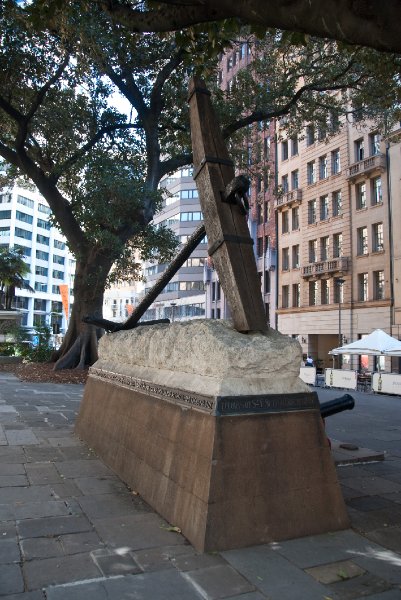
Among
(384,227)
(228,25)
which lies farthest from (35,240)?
(228,25)

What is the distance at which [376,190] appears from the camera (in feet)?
120

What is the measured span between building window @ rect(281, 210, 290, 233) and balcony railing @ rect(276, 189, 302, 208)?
0.90 metres

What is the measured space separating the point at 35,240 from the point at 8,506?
100711 millimetres

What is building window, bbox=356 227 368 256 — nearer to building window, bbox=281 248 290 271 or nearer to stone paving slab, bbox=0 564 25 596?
building window, bbox=281 248 290 271

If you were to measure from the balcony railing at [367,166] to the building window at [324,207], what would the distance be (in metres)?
3.55

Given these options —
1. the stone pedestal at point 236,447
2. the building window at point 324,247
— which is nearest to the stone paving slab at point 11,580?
the stone pedestal at point 236,447

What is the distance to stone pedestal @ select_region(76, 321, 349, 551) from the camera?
357 centimetres

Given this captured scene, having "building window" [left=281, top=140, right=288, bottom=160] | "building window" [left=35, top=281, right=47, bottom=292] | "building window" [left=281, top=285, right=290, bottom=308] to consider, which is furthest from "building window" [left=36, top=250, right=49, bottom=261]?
"building window" [left=281, top=285, right=290, bottom=308]

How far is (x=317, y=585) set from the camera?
2918 millimetres

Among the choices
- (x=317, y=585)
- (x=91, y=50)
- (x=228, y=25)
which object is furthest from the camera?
(x=91, y=50)

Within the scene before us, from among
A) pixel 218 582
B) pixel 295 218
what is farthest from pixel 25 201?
pixel 218 582

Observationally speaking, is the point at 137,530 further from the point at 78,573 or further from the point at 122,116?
the point at 122,116

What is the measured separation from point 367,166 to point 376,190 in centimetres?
182

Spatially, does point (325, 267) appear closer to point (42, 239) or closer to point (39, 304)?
point (39, 304)
